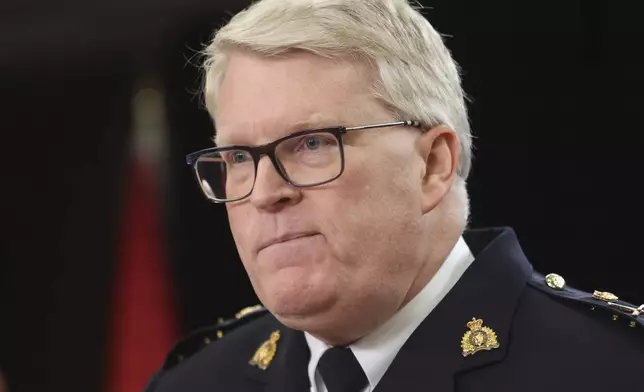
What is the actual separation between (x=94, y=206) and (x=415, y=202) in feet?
6.82

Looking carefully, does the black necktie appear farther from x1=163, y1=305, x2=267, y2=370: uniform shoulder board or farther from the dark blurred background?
the dark blurred background

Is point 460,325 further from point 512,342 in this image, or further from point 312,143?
point 312,143

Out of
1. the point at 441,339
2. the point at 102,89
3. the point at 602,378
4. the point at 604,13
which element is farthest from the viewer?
the point at 102,89

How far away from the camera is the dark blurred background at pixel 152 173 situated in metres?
2.35

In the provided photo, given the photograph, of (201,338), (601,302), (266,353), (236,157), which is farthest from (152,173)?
(601,302)

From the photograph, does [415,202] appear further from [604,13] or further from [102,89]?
[102,89]

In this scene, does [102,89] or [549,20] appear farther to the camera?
[102,89]

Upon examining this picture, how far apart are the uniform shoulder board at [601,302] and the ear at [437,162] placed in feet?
0.91

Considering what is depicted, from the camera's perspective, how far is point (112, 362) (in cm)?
353

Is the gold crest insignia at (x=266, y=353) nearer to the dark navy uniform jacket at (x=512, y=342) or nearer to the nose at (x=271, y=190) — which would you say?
the dark navy uniform jacket at (x=512, y=342)

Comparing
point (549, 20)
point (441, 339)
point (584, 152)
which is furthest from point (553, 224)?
point (441, 339)

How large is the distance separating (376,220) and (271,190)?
18 centimetres

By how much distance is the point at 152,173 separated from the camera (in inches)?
133

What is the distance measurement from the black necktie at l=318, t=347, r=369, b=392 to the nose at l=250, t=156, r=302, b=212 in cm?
32
